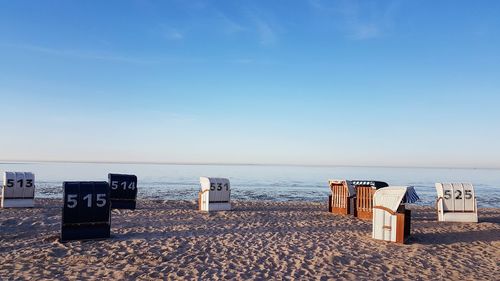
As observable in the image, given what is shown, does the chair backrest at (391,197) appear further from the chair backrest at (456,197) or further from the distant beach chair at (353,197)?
the chair backrest at (456,197)

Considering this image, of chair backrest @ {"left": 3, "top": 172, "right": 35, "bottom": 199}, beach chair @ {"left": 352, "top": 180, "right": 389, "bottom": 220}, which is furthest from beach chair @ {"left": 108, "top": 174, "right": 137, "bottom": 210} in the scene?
beach chair @ {"left": 352, "top": 180, "right": 389, "bottom": 220}

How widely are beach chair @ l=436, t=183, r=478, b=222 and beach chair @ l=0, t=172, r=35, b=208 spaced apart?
17.6 m

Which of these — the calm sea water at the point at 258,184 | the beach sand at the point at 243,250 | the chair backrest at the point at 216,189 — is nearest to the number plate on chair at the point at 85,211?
the beach sand at the point at 243,250

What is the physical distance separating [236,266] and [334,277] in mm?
2110

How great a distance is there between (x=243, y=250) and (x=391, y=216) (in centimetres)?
461

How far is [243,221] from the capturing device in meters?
15.5

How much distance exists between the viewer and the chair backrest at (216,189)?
1831cm

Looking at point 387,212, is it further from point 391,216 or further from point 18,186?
point 18,186

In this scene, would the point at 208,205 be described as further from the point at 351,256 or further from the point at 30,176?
the point at 351,256

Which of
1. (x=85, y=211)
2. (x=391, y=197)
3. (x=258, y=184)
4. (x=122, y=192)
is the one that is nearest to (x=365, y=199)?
(x=391, y=197)

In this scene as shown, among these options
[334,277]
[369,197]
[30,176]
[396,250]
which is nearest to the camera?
[334,277]

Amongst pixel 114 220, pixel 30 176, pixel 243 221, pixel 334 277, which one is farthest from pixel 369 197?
pixel 30 176

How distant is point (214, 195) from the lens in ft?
60.3

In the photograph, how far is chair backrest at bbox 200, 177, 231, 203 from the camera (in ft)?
60.1
